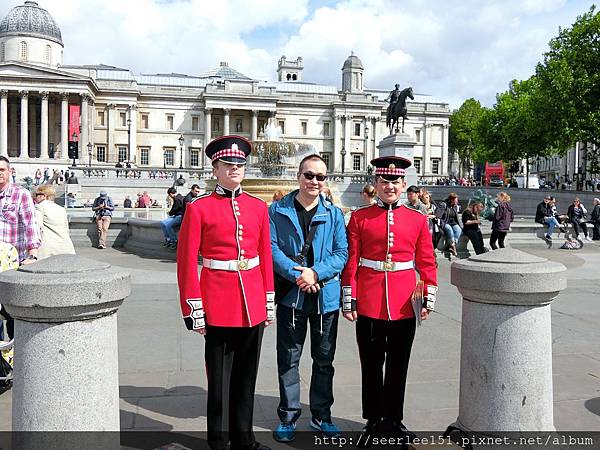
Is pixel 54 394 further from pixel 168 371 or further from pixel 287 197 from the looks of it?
pixel 168 371

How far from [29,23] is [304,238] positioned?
296 feet

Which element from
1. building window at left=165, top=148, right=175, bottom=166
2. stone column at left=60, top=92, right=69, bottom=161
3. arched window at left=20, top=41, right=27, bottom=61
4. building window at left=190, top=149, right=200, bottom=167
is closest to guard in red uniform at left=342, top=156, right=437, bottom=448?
stone column at left=60, top=92, right=69, bottom=161

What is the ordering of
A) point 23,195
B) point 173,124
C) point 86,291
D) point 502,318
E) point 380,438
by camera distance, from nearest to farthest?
point 86,291 < point 502,318 < point 380,438 < point 23,195 < point 173,124

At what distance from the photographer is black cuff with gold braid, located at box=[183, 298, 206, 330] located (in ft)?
13.3

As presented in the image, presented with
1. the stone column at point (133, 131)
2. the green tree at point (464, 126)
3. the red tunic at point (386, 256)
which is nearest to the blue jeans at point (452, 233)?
the red tunic at point (386, 256)

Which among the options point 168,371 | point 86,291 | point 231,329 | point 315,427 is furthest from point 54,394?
point 168,371

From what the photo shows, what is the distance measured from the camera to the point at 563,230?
19.4 meters

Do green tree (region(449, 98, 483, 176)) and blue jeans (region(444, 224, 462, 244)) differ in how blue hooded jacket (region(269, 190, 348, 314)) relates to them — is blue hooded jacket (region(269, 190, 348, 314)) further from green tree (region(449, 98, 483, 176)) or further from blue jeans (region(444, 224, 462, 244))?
green tree (region(449, 98, 483, 176))

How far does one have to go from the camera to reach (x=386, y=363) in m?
4.65

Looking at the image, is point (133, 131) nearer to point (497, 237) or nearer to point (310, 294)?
point (497, 237)

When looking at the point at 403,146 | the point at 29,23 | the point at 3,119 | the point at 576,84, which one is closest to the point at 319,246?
the point at 403,146

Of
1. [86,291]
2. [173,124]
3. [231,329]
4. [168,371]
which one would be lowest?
[168,371]

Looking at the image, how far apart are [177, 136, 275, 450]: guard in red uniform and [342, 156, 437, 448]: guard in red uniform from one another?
2.70 feet

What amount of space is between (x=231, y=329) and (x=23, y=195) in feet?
10.4
